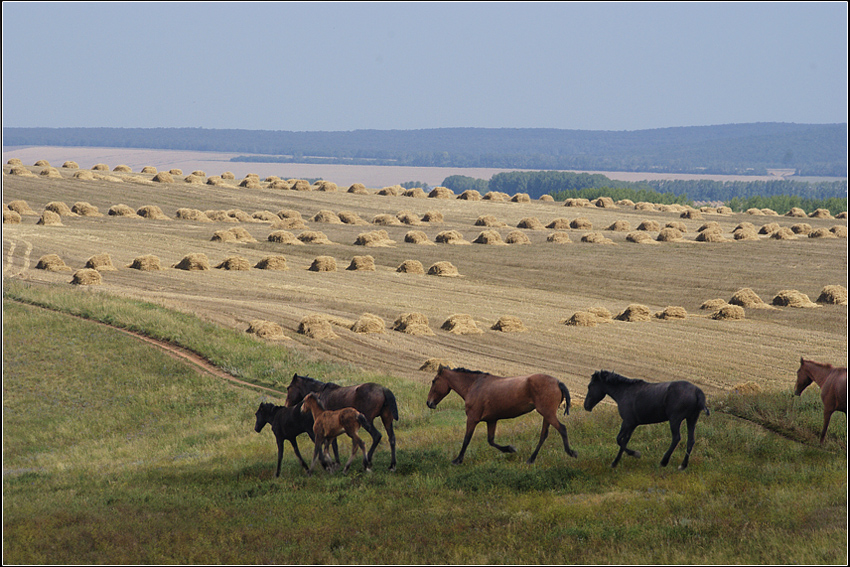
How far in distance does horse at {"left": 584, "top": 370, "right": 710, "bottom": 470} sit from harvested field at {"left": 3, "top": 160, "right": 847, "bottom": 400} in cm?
1342

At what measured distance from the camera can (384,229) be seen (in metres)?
82.1

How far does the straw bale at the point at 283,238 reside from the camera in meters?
71.2

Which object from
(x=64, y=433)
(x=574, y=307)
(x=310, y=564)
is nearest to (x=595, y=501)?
(x=310, y=564)

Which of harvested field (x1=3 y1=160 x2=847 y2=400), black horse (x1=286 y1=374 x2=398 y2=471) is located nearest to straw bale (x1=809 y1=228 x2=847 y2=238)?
harvested field (x1=3 y1=160 x2=847 y2=400)

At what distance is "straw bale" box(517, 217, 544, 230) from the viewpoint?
84562mm

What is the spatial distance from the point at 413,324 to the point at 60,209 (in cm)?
4795

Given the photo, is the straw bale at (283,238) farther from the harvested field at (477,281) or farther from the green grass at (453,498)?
the green grass at (453,498)

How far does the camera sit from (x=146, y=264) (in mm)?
56219

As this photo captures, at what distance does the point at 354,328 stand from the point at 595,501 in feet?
88.9

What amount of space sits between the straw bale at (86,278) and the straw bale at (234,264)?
10.9 metres

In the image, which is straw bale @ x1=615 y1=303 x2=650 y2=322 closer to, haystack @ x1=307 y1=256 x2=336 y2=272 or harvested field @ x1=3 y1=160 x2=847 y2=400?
harvested field @ x1=3 y1=160 x2=847 y2=400

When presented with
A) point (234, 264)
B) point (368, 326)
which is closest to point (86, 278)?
point (234, 264)

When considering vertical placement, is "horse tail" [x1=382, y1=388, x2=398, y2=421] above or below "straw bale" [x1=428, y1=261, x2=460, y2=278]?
above

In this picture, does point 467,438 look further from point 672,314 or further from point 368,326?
point 672,314
